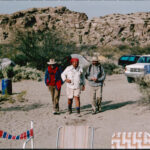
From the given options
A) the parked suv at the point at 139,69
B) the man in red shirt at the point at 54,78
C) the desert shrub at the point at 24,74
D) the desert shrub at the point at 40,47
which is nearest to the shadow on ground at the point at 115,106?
the man in red shirt at the point at 54,78

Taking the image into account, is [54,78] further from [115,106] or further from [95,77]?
[115,106]

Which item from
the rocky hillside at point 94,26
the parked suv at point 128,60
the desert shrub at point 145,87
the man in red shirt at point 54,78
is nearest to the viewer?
the man in red shirt at point 54,78

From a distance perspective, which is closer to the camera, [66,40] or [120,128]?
[120,128]

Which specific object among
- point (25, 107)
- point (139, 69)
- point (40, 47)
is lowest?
point (25, 107)

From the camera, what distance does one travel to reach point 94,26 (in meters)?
64.4

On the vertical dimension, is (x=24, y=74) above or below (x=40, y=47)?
below

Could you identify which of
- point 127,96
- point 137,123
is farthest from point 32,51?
point 137,123

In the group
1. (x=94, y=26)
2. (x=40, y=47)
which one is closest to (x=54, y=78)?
(x=40, y=47)

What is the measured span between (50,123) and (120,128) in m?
1.90

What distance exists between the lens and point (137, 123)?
8078 millimetres

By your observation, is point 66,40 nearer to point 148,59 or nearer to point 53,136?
point 148,59

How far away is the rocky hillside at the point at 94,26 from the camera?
58.5m

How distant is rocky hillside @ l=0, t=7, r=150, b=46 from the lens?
5853 centimetres

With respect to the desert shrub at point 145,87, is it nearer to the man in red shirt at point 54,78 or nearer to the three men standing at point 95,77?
the three men standing at point 95,77
